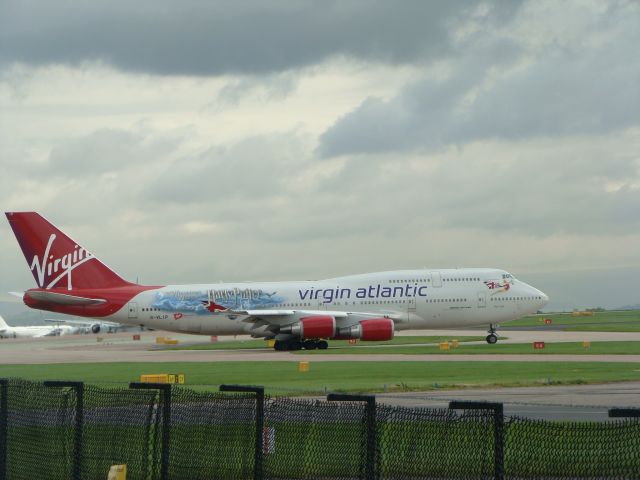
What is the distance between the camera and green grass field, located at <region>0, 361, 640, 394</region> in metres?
34.4

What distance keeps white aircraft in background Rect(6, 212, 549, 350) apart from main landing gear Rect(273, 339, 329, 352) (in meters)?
1.83

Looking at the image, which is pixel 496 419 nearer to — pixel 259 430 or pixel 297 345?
pixel 259 430

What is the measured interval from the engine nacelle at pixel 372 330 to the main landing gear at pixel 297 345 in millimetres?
1639

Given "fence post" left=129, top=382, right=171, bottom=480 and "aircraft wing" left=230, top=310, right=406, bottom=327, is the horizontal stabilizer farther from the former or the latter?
"fence post" left=129, top=382, right=171, bottom=480

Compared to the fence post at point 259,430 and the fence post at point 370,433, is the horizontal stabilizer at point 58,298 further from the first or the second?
the fence post at point 370,433

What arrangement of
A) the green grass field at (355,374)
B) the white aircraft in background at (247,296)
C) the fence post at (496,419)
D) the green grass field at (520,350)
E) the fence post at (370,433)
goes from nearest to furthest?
1. the fence post at (496,419)
2. the fence post at (370,433)
3. the green grass field at (355,374)
4. the green grass field at (520,350)
5. the white aircraft in background at (247,296)

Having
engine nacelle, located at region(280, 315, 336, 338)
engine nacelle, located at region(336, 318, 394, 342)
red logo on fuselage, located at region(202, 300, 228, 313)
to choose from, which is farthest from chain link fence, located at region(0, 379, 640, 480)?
red logo on fuselage, located at region(202, 300, 228, 313)

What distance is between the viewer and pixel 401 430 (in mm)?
13648

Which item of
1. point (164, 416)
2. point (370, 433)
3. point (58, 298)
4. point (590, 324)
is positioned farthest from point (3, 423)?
point (590, 324)

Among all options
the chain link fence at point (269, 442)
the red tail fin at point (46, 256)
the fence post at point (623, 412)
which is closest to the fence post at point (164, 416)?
the chain link fence at point (269, 442)

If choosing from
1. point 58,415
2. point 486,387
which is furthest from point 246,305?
point 58,415

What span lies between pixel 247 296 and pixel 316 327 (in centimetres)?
671

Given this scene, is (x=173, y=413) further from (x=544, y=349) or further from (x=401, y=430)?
(x=544, y=349)

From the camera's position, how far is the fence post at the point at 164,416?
13109 millimetres
